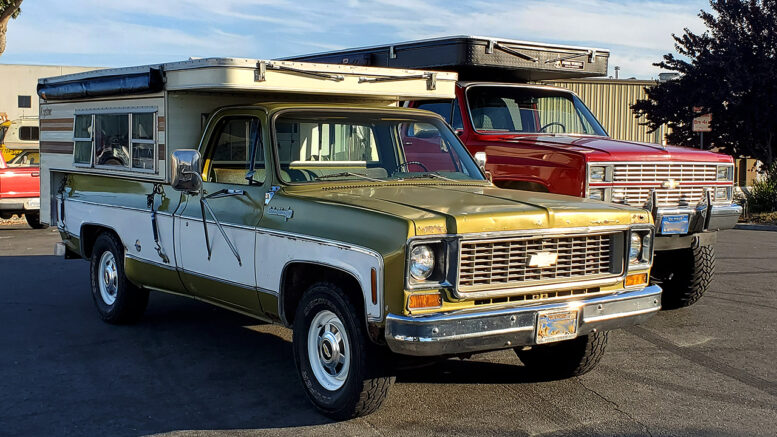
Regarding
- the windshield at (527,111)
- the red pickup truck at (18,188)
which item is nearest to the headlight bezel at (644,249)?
the windshield at (527,111)

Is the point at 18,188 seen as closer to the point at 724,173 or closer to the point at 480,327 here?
the point at 724,173

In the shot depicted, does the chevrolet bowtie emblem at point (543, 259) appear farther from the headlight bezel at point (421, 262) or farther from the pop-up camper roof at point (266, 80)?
the pop-up camper roof at point (266, 80)

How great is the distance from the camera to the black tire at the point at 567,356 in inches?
233

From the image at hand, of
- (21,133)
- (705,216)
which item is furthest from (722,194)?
(21,133)

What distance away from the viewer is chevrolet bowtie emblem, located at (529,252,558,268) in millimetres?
5082

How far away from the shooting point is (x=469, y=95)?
30.4 feet

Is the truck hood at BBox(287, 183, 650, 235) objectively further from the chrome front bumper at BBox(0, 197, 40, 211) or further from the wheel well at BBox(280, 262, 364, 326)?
the chrome front bumper at BBox(0, 197, 40, 211)

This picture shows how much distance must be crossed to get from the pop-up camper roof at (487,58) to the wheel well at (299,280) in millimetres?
4393

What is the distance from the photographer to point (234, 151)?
21.1ft

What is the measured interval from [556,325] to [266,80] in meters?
2.73

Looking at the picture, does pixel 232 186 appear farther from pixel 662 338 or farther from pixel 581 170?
pixel 662 338

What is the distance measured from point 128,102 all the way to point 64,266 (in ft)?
15.4

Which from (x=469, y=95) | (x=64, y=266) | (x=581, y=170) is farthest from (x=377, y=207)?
(x=64, y=266)

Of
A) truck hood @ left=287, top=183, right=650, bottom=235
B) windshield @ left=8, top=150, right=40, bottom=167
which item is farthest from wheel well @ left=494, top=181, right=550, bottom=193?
windshield @ left=8, top=150, right=40, bottom=167
